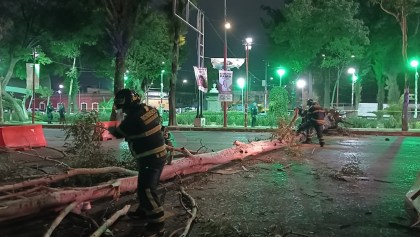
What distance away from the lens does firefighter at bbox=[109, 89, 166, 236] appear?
16.6ft

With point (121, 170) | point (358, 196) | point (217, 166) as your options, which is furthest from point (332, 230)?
point (217, 166)

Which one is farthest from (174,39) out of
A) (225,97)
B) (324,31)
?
(324,31)

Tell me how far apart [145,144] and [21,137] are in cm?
1012

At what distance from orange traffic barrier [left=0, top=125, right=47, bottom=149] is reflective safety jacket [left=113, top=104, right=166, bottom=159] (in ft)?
30.0

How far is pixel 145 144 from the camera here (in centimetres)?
515

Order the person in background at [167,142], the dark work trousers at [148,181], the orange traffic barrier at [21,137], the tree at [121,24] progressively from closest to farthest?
the dark work trousers at [148,181], the person in background at [167,142], the orange traffic barrier at [21,137], the tree at [121,24]

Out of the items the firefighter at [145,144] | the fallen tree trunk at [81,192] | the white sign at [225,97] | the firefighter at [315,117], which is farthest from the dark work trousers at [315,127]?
the white sign at [225,97]

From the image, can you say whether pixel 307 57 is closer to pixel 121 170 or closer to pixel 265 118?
pixel 265 118

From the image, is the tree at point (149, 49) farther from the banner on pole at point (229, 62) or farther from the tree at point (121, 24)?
the banner on pole at point (229, 62)

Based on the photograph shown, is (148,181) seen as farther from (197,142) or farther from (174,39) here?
(174,39)

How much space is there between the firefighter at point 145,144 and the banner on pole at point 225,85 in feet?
64.2

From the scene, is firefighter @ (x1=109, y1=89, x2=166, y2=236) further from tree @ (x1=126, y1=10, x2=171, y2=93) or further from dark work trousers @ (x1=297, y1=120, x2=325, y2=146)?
tree @ (x1=126, y1=10, x2=171, y2=93)

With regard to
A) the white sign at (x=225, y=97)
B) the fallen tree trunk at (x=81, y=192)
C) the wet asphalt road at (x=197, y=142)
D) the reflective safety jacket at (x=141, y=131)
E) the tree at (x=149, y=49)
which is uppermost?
the tree at (x=149, y=49)

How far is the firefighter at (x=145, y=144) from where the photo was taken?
5047 mm
